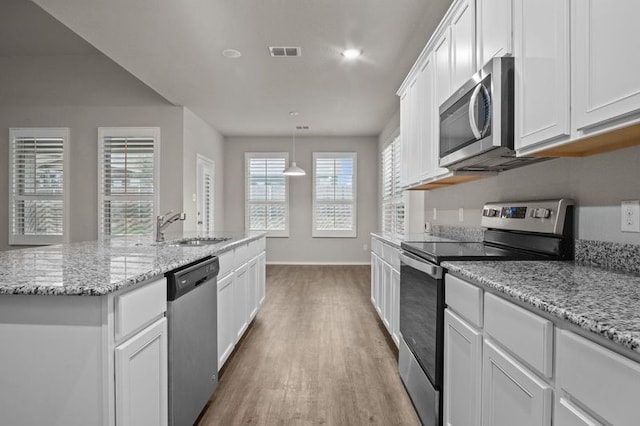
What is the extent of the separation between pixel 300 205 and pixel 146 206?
3.14 metres

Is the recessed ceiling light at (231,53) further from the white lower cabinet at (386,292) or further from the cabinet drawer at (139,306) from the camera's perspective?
the cabinet drawer at (139,306)

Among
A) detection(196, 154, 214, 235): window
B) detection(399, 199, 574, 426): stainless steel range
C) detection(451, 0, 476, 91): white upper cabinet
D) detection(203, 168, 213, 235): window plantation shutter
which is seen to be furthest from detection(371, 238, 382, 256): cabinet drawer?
detection(203, 168, 213, 235): window plantation shutter

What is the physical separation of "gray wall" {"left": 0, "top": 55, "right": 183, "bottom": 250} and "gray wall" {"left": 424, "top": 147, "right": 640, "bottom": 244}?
14.4 ft

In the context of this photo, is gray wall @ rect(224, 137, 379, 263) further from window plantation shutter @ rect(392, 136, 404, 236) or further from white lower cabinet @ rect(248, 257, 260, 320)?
white lower cabinet @ rect(248, 257, 260, 320)

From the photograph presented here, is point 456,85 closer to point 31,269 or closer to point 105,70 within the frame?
point 31,269

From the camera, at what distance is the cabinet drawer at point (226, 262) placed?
2.36 m

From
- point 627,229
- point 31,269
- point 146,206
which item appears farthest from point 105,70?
point 627,229

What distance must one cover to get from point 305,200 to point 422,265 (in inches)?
226

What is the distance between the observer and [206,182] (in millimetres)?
6414

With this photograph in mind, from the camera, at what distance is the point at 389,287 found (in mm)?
3047

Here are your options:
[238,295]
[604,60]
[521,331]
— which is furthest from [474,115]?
[238,295]

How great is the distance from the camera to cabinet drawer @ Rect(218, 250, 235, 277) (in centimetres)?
236

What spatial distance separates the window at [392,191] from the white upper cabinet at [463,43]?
2.93 metres

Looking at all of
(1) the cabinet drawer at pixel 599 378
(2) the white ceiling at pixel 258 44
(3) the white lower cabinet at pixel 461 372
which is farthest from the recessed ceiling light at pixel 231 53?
(1) the cabinet drawer at pixel 599 378
